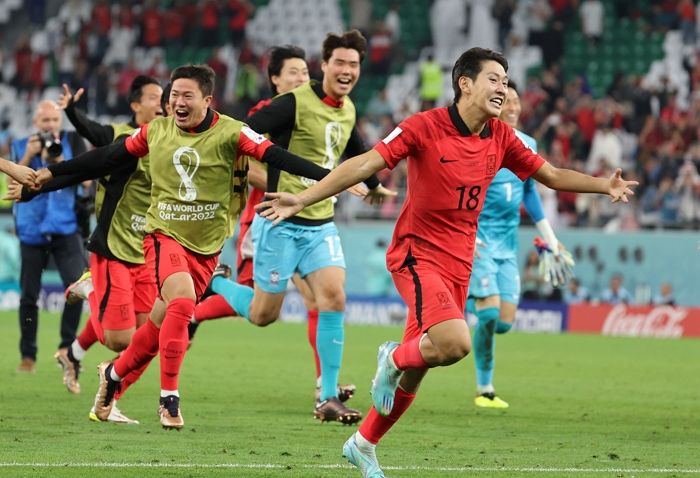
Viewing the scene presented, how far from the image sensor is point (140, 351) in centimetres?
930

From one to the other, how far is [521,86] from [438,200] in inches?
913

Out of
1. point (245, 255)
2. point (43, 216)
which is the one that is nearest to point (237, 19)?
point (43, 216)

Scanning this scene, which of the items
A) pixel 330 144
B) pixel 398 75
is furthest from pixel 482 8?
pixel 330 144

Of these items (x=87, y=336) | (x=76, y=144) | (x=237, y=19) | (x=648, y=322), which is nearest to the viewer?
(x=87, y=336)

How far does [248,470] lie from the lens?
7.48 m

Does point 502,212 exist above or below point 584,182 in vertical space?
below

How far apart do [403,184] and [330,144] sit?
16.2 m

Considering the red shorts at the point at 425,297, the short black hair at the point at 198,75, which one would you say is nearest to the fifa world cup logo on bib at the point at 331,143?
the short black hair at the point at 198,75

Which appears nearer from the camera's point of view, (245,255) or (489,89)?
(489,89)

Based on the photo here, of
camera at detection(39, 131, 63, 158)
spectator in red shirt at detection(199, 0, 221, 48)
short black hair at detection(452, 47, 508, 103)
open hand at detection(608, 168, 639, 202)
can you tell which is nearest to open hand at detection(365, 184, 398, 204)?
camera at detection(39, 131, 63, 158)

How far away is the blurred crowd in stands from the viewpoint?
985 inches

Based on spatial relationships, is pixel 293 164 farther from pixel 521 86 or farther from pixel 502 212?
pixel 521 86

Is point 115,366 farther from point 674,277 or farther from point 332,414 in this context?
point 674,277

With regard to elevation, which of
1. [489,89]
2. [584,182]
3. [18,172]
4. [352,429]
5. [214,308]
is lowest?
Result: [352,429]
